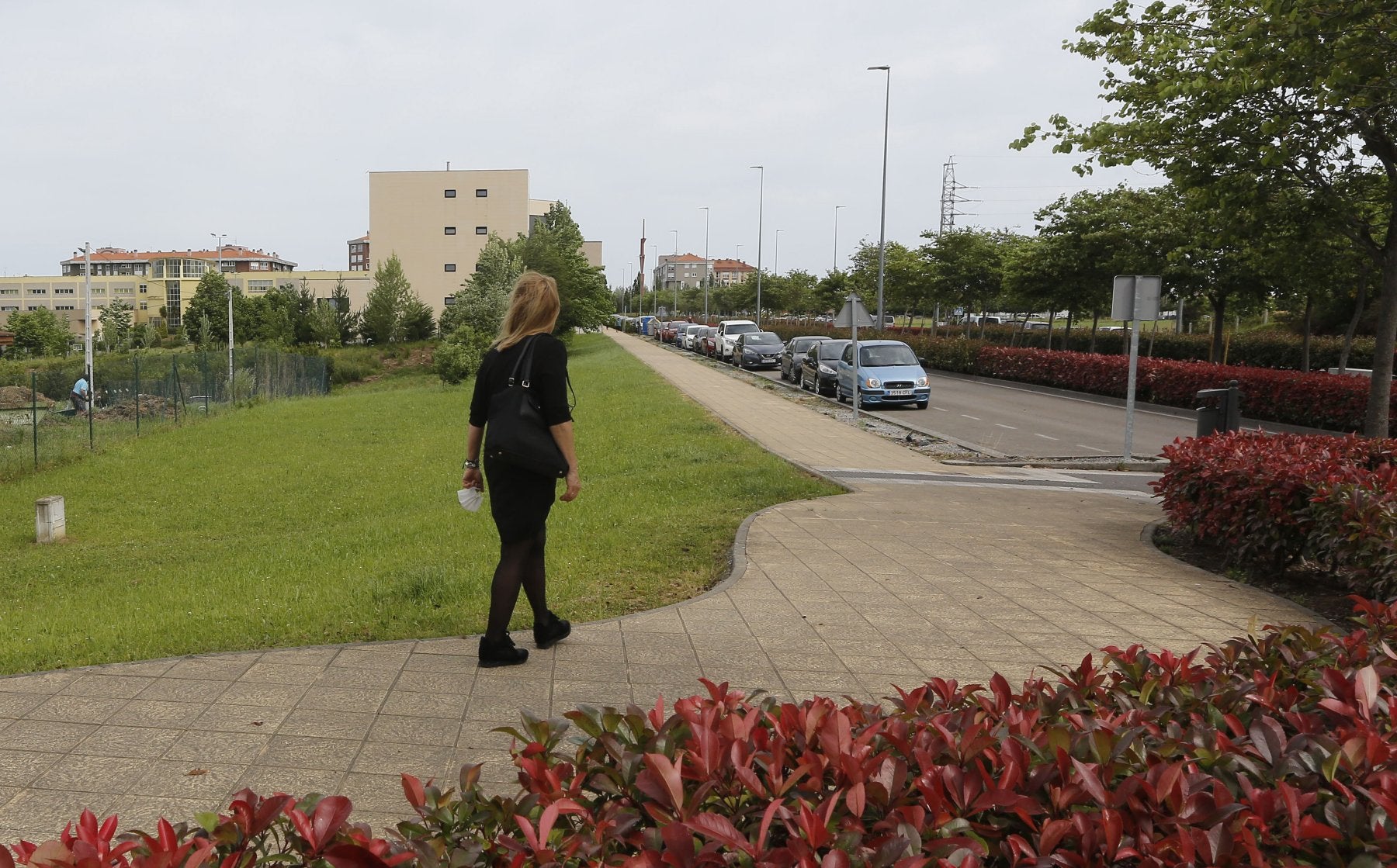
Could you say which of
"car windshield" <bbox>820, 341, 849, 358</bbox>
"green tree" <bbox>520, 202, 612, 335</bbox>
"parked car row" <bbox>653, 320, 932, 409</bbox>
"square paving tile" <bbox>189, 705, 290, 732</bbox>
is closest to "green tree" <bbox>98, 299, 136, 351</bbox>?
"green tree" <bbox>520, 202, 612, 335</bbox>

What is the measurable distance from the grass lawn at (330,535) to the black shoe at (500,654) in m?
0.75

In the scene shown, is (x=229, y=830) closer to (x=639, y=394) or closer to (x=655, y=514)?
(x=655, y=514)

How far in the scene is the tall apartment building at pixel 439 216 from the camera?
287 feet

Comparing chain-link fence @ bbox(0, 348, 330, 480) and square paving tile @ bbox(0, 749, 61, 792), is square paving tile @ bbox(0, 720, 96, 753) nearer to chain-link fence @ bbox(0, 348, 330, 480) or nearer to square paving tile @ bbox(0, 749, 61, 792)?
square paving tile @ bbox(0, 749, 61, 792)

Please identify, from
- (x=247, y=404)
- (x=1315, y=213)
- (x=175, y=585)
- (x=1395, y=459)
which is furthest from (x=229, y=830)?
(x=247, y=404)

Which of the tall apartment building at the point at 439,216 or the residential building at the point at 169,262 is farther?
the residential building at the point at 169,262

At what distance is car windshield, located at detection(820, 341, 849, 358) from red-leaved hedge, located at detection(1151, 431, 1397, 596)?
1946cm

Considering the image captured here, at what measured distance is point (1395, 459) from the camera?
8.34 metres

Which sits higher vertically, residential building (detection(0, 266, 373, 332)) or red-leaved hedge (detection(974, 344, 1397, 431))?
residential building (detection(0, 266, 373, 332))

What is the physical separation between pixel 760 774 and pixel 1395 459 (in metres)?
7.86

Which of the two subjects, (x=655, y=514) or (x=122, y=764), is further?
(x=655, y=514)

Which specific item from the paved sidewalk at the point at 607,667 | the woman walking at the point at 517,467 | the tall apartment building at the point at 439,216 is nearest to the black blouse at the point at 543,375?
the woman walking at the point at 517,467

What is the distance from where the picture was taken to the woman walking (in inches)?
195

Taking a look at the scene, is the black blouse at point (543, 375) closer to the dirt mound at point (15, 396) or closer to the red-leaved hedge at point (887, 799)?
the red-leaved hedge at point (887, 799)
